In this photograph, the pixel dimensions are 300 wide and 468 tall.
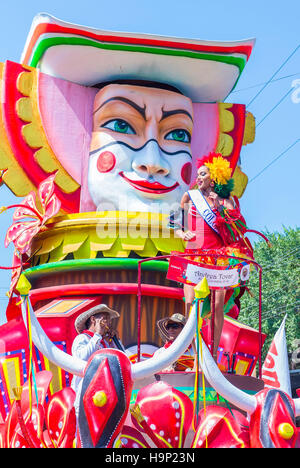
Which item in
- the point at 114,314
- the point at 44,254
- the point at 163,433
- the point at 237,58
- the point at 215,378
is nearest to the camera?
the point at 215,378

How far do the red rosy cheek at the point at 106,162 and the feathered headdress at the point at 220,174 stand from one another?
8.24ft

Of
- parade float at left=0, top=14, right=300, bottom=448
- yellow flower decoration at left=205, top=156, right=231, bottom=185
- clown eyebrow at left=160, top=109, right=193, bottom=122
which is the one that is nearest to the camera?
yellow flower decoration at left=205, top=156, right=231, bottom=185

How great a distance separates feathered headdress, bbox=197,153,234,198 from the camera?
8.03 metres

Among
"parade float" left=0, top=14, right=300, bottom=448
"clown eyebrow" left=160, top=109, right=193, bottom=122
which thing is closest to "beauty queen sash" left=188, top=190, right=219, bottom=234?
"parade float" left=0, top=14, right=300, bottom=448

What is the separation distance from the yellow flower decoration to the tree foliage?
15850 mm

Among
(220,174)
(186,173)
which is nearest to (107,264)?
(186,173)

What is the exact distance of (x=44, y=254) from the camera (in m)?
10.3

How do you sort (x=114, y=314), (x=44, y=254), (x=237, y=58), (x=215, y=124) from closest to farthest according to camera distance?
(x=114, y=314) < (x=44, y=254) < (x=237, y=58) < (x=215, y=124)

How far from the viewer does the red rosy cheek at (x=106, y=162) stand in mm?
10430

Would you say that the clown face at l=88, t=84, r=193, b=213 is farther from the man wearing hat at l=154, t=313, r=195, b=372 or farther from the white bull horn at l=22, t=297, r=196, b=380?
the white bull horn at l=22, t=297, r=196, b=380

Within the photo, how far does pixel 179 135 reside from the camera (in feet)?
35.9

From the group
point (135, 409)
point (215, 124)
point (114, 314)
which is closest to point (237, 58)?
point (215, 124)
